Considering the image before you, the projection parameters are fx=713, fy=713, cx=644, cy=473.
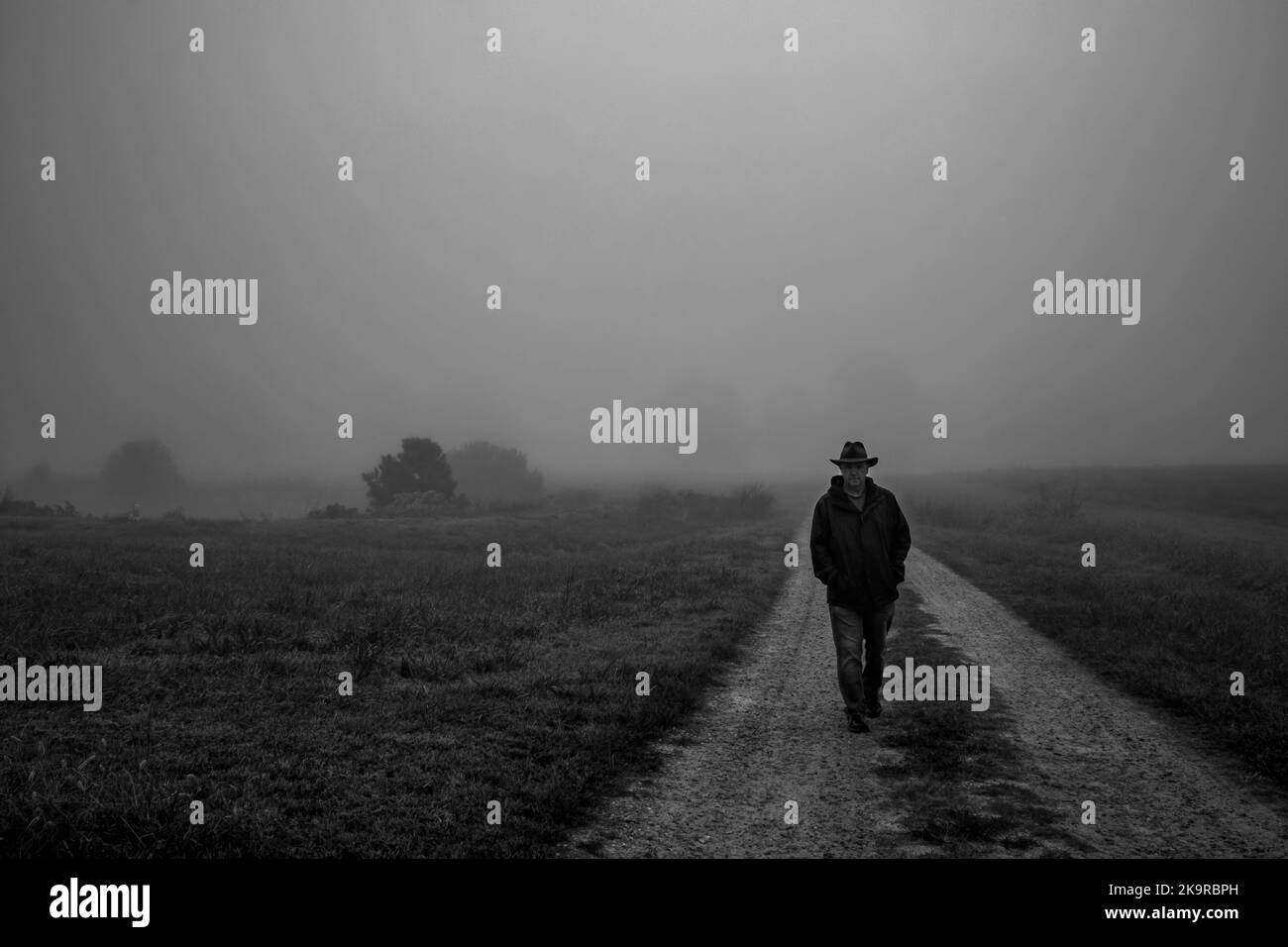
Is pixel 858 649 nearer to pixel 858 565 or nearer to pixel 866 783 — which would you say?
pixel 858 565

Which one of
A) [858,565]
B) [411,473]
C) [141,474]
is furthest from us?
[141,474]

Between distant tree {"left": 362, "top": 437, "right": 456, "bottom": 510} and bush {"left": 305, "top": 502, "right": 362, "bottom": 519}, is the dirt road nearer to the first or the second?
bush {"left": 305, "top": 502, "right": 362, "bottom": 519}

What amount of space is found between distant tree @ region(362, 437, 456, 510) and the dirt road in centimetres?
5928

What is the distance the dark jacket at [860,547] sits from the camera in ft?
31.1

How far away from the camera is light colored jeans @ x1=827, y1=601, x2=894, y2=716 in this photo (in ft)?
31.2

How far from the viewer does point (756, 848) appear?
19.3ft

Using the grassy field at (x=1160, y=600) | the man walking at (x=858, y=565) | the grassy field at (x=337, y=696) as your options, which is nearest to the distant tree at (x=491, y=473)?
the grassy field at (x=1160, y=600)

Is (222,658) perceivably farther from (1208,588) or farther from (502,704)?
(1208,588)

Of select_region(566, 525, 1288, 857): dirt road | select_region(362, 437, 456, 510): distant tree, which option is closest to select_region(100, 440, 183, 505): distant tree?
select_region(362, 437, 456, 510): distant tree

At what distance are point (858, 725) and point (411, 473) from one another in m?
63.2

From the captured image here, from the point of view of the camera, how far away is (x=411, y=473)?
67250mm

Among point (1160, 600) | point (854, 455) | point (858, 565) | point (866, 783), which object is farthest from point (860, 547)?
point (1160, 600)
